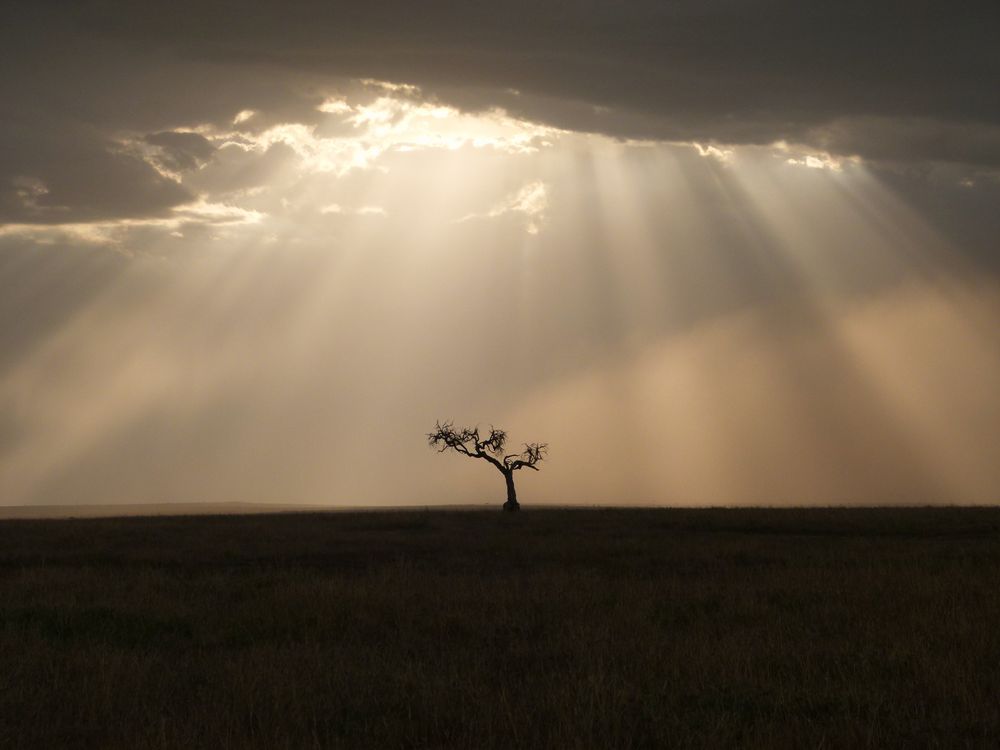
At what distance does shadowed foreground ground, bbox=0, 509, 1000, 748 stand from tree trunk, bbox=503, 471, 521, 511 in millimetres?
32875

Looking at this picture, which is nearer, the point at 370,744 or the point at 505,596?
the point at 370,744

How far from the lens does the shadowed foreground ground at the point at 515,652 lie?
8055 mm

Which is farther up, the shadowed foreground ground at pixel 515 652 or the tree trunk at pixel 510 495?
the tree trunk at pixel 510 495

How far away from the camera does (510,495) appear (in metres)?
57.7

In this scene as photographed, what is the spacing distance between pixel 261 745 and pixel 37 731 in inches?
87.8

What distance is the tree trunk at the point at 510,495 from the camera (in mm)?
56688

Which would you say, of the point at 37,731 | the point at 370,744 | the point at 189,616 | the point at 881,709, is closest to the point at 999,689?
the point at 881,709

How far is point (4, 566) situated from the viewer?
950 inches

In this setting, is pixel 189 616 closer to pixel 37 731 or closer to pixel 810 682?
pixel 37 731

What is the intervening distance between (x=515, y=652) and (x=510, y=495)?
46568 millimetres

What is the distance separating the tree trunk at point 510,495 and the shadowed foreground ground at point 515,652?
3288 cm

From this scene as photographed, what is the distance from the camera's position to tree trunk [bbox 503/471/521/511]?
186ft

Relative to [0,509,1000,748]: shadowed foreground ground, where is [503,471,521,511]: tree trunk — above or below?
above

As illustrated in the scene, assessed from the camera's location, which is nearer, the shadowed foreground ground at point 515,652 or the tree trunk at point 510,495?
the shadowed foreground ground at point 515,652
